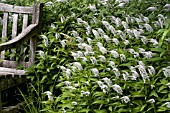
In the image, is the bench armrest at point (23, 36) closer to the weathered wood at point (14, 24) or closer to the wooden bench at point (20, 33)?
the wooden bench at point (20, 33)

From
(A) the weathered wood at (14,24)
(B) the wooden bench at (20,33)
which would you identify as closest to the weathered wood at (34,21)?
(B) the wooden bench at (20,33)

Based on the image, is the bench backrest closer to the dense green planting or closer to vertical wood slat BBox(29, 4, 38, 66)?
vertical wood slat BBox(29, 4, 38, 66)

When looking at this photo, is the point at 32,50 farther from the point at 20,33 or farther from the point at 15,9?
the point at 15,9

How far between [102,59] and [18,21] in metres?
1.62

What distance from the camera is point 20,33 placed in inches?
197

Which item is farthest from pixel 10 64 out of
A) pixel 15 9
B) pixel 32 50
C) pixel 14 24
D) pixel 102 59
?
pixel 102 59

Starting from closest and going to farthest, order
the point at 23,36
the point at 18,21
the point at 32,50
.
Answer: the point at 23,36
the point at 32,50
the point at 18,21

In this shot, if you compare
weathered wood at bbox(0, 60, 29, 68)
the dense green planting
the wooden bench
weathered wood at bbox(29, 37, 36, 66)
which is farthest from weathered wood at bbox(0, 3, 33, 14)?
weathered wood at bbox(0, 60, 29, 68)

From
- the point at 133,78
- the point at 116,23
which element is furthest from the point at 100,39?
the point at 133,78

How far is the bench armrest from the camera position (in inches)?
176

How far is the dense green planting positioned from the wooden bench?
14 cm

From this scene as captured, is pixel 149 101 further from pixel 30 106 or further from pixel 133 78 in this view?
pixel 30 106

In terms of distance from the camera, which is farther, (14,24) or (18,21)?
(18,21)

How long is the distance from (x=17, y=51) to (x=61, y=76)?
0.86 meters
